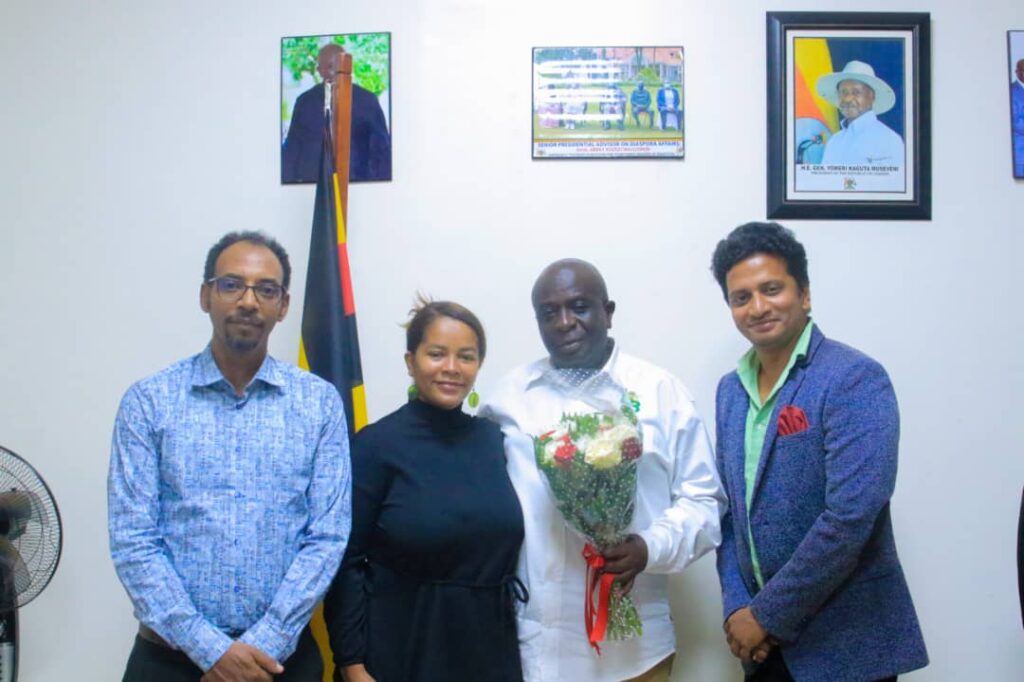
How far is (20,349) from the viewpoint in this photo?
8.06 feet

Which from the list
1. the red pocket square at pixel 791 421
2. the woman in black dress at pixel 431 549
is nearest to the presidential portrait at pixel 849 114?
the red pocket square at pixel 791 421

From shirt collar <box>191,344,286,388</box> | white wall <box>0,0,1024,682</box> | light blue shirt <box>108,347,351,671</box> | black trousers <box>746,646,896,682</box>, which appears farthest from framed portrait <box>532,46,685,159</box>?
black trousers <box>746,646,896,682</box>

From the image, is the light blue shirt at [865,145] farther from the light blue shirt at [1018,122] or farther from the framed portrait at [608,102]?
the framed portrait at [608,102]

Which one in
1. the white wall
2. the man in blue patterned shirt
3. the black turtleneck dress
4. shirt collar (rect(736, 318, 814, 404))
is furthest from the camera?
the white wall

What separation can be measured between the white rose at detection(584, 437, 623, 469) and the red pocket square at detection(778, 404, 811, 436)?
401mm

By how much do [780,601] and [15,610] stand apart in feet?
6.27

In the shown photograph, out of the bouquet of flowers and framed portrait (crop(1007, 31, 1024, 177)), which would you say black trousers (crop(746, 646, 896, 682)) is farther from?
framed portrait (crop(1007, 31, 1024, 177))

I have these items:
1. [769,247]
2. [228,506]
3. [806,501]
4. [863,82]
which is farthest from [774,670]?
[863,82]

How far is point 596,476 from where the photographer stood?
1.55 meters

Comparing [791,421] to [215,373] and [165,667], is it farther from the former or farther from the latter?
[165,667]

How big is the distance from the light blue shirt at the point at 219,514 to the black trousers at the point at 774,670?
0.98 m

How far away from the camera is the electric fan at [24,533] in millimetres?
1888

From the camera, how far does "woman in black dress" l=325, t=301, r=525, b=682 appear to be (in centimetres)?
160

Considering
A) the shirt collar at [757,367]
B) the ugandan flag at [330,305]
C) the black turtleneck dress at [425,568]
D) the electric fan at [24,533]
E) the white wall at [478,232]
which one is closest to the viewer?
the black turtleneck dress at [425,568]
